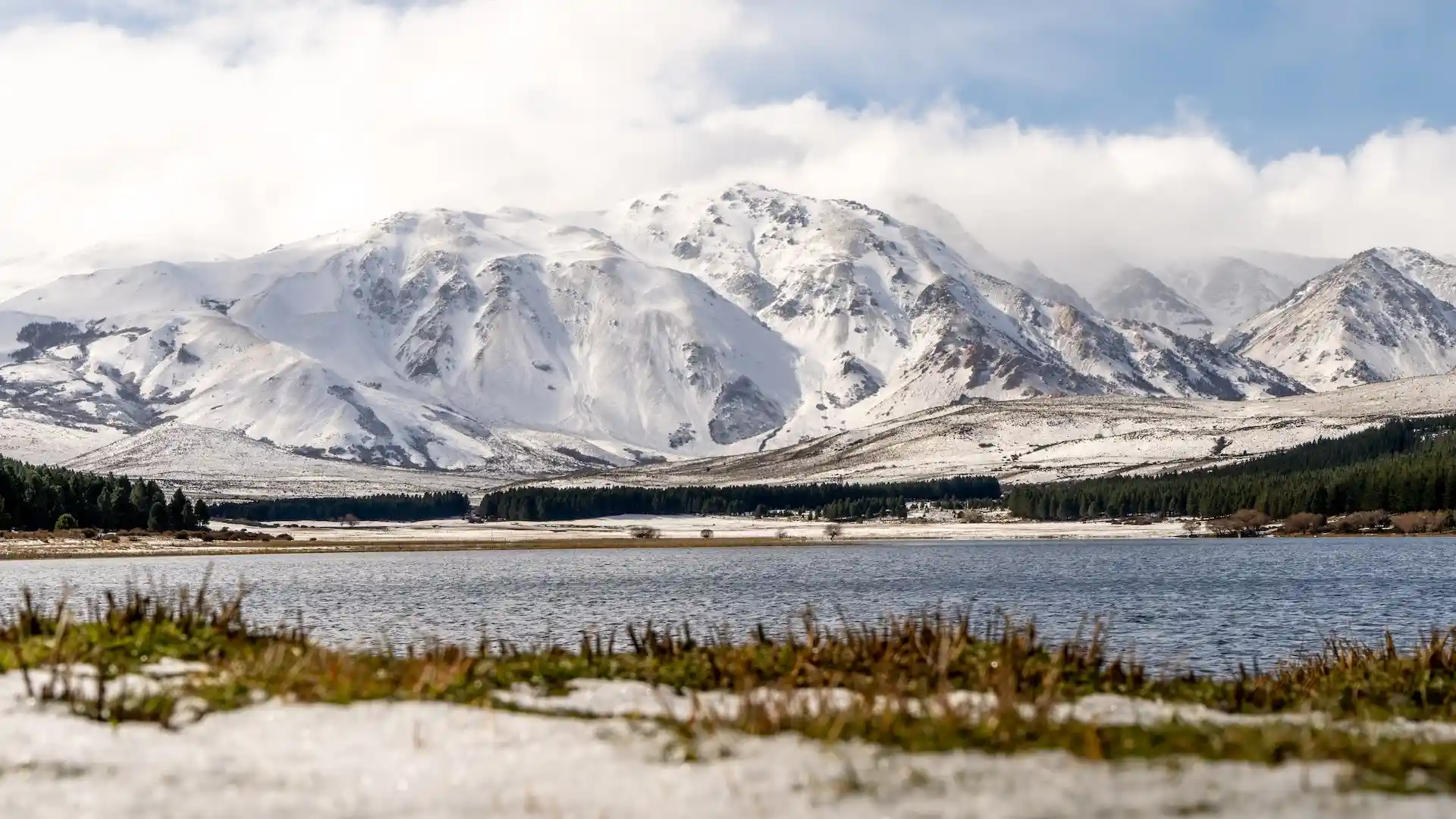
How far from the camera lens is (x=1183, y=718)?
64.1ft

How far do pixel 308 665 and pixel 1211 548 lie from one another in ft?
497

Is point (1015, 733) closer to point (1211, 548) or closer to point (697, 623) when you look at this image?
point (697, 623)

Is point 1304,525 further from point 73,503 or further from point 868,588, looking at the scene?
point 73,503

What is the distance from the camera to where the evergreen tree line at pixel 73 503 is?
17038cm

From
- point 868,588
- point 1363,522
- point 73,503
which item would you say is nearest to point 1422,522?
point 1363,522

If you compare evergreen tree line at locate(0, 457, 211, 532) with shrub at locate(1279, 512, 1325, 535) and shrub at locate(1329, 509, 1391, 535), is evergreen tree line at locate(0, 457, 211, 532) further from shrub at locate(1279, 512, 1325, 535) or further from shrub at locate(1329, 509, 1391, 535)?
shrub at locate(1329, 509, 1391, 535)

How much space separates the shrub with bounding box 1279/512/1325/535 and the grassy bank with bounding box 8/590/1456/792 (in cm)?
17786

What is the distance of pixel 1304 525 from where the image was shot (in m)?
196

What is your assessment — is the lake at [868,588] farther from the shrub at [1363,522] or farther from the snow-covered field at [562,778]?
the shrub at [1363,522]

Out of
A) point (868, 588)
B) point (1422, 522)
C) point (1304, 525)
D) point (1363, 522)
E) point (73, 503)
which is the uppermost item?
point (73, 503)

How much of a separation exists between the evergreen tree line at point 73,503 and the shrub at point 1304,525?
15105 centimetres

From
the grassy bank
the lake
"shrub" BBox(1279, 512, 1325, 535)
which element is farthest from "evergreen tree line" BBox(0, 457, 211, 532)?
the grassy bank

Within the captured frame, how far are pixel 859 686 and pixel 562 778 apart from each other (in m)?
5.93

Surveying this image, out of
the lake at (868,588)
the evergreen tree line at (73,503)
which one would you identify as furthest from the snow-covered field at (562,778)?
the evergreen tree line at (73,503)
